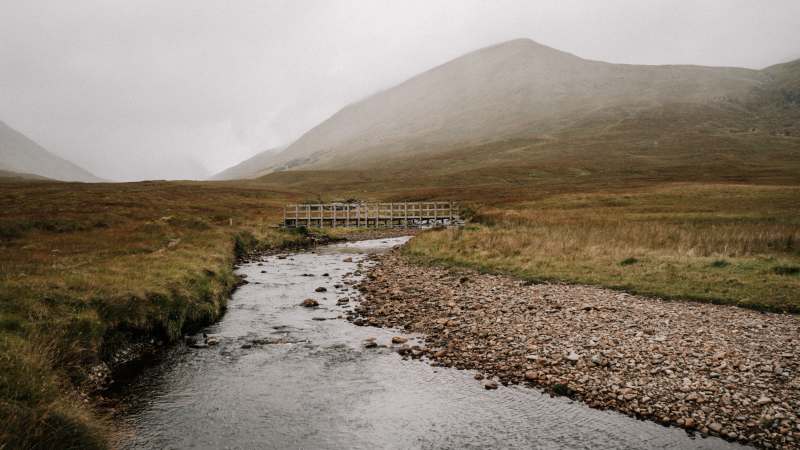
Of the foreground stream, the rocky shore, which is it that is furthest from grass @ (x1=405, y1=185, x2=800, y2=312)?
the foreground stream

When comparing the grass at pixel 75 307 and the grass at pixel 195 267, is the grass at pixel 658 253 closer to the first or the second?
the grass at pixel 195 267

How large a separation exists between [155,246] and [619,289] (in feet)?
89.8

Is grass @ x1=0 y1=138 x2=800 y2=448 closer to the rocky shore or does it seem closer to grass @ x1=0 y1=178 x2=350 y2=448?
grass @ x1=0 y1=178 x2=350 y2=448

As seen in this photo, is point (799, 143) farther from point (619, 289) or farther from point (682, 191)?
point (619, 289)

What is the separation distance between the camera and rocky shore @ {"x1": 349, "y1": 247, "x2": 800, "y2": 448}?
8391 millimetres

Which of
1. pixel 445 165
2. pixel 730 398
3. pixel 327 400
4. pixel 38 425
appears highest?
pixel 445 165

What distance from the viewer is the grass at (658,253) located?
15.4 metres

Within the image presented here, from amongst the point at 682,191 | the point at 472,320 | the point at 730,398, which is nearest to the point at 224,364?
the point at 472,320

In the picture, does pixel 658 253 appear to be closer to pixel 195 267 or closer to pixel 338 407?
pixel 338 407

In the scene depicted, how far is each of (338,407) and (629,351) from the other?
8258 millimetres

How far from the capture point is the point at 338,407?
10023 mm

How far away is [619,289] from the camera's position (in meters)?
16.9

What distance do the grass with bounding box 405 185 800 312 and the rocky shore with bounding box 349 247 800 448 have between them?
1633mm

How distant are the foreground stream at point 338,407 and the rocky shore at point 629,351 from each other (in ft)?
1.97
